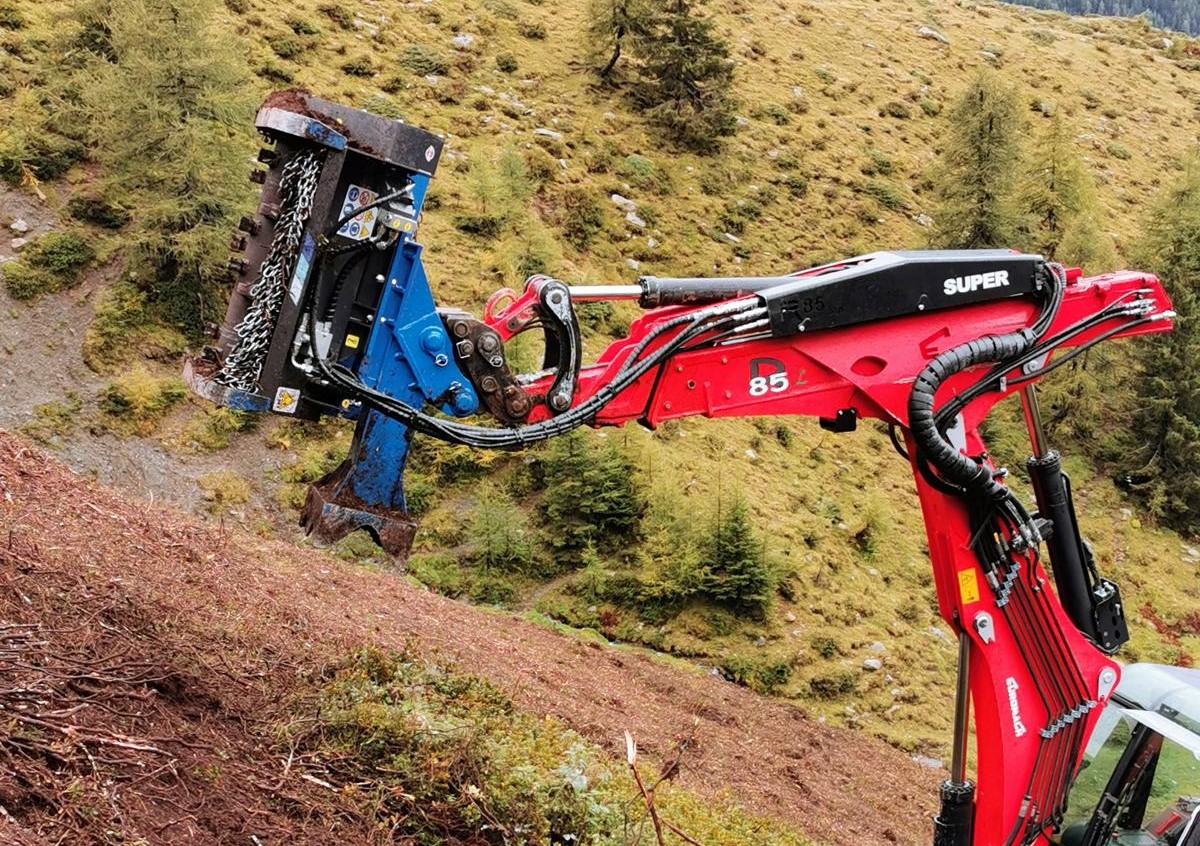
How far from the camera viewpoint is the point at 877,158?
32.8m

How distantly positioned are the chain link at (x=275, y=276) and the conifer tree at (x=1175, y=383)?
24.9m

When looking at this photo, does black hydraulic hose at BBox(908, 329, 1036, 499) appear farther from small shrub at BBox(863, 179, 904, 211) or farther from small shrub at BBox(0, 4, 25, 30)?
small shrub at BBox(863, 179, 904, 211)

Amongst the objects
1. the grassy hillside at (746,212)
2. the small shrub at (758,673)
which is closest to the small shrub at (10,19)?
the grassy hillside at (746,212)

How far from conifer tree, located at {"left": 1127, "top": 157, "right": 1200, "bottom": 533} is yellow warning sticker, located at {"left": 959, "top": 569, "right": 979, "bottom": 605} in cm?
2177

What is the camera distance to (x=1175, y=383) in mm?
24766

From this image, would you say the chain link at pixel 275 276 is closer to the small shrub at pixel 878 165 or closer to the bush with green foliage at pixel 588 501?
the bush with green foliage at pixel 588 501

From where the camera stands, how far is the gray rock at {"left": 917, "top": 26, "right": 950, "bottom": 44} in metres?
42.7

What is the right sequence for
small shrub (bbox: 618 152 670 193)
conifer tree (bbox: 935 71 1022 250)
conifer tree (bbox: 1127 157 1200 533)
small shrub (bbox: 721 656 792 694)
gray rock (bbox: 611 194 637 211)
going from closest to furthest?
small shrub (bbox: 721 656 792 694)
conifer tree (bbox: 1127 157 1200 533)
conifer tree (bbox: 935 71 1022 250)
gray rock (bbox: 611 194 637 211)
small shrub (bbox: 618 152 670 193)

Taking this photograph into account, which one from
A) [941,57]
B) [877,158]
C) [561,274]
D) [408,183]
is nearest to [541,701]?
[408,183]

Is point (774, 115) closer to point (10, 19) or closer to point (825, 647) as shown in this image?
point (10, 19)

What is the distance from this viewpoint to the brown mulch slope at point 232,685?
15.7 feet

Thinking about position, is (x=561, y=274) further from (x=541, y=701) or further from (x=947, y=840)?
(x=947, y=840)

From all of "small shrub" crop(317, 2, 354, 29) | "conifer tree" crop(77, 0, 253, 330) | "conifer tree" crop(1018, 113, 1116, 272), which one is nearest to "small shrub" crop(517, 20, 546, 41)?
"small shrub" crop(317, 2, 354, 29)

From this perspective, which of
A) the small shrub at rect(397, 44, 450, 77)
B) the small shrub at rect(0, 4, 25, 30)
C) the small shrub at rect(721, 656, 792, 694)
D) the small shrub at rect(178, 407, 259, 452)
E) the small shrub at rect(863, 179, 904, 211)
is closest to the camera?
the small shrub at rect(721, 656, 792, 694)
